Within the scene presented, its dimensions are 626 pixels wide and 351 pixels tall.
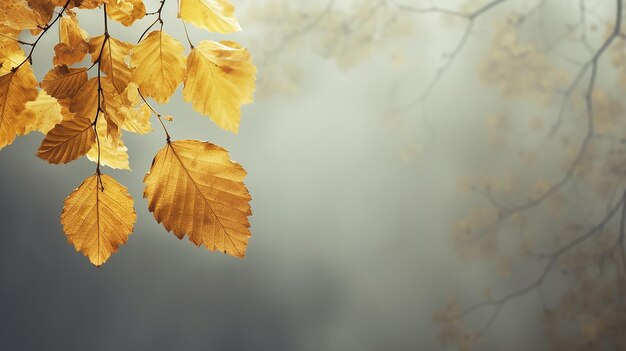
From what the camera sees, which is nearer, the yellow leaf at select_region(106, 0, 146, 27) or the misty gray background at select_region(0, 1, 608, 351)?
the yellow leaf at select_region(106, 0, 146, 27)

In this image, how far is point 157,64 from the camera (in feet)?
0.66

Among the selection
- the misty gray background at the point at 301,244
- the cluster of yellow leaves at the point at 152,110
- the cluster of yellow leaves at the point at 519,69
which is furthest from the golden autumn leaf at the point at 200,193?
the cluster of yellow leaves at the point at 519,69

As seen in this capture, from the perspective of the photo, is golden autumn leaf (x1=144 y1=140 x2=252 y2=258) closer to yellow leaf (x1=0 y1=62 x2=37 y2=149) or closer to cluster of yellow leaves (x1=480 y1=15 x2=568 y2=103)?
yellow leaf (x1=0 y1=62 x2=37 y2=149)

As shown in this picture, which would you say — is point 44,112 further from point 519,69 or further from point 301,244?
point 519,69

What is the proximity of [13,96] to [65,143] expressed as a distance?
2 centimetres

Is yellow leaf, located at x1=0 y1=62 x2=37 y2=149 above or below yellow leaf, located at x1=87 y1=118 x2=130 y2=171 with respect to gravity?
below

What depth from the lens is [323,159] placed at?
2.02 m

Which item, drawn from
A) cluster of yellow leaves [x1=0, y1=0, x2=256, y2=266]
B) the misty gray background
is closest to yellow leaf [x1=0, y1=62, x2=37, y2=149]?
cluster of yellow leaves [x1=0, y1=0, x2=256, y2=266]

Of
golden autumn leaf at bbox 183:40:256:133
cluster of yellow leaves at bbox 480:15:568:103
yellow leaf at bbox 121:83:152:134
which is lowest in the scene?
yellow leaf at bbox 121:83:152:134

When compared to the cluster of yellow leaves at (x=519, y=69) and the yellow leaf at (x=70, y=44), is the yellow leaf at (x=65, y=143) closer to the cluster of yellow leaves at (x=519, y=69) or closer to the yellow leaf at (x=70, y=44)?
A: the yellow leaf at (x=70, y=44)

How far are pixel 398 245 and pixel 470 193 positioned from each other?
30cm

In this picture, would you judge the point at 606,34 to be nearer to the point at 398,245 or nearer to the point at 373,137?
the point at 373,137

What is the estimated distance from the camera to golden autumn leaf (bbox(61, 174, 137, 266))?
0.66 ft

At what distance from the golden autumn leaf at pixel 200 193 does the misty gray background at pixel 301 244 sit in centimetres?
180
